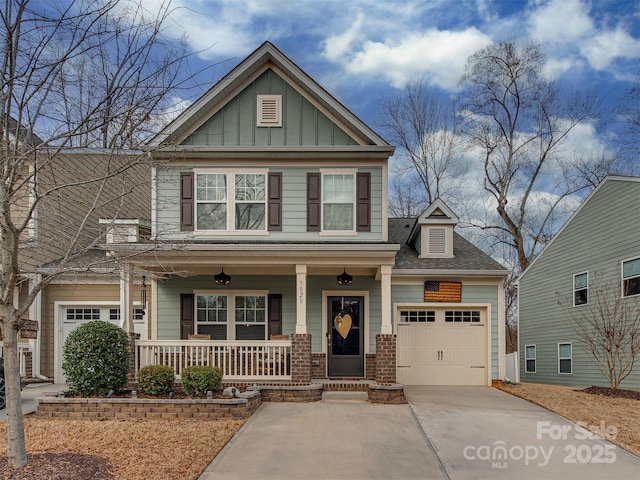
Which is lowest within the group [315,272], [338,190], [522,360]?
[522,360]

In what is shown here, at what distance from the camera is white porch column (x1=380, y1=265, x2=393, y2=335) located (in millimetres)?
11938

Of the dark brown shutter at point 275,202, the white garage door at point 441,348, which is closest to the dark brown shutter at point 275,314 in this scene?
the dark brown shutter at point 275,202

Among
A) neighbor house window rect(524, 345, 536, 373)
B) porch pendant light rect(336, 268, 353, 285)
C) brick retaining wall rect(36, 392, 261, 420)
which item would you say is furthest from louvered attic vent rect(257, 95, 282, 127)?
neighbor house window rect(524, 345, 536, 373)

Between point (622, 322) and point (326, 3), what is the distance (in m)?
11.0

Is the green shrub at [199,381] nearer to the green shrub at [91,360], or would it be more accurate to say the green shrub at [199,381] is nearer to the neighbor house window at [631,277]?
the green shrub at [91,360]

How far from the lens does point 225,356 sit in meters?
12.1

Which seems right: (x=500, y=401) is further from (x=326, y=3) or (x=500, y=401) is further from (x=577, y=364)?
(x=326, y=3)

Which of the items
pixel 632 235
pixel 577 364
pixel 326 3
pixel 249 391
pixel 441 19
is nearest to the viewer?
pixel 326 3

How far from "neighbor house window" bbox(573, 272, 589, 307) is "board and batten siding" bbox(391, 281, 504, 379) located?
402 centimetres

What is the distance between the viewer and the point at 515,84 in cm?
2603

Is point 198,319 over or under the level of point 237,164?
under

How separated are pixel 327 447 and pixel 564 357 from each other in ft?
41.8

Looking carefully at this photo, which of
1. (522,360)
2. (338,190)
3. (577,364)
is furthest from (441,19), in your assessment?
(522,360)

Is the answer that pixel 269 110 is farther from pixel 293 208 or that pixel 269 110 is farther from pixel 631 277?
pixel 631 277
